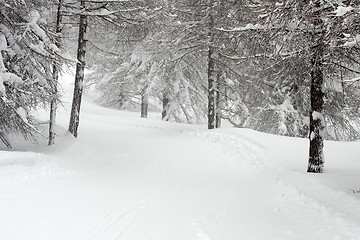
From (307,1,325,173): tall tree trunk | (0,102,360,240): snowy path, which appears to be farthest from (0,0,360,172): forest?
(0,102,360,240): snowy path

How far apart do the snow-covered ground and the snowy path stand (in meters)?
0.02

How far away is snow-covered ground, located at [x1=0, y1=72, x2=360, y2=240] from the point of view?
5.87 m

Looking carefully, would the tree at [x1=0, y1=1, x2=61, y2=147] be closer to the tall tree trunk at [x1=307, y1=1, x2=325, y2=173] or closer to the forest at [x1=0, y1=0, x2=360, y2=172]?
the forest at [x1=0, y1=0, x2=360, y2=172]

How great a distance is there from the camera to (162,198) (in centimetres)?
784

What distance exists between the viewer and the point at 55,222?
19.6 ft

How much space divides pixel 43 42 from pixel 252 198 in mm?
7981

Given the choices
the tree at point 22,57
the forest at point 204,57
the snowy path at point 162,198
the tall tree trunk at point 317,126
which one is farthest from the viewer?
the tree at point 22,57

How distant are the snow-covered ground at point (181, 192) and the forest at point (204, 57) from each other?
1254 millimetres

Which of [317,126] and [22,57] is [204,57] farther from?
[317,126]

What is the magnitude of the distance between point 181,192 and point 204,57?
42.3 feet

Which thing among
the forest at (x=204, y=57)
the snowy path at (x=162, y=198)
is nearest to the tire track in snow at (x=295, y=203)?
the snowy path at (x=162, y=198)

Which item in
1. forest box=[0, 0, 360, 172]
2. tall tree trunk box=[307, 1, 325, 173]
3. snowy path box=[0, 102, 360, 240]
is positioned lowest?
snowy path box=[0, 102, 360, 240]

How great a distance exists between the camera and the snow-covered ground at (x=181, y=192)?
19.3ft

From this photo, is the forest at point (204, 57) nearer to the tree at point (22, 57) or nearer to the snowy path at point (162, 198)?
the tree at point (22, 57)
